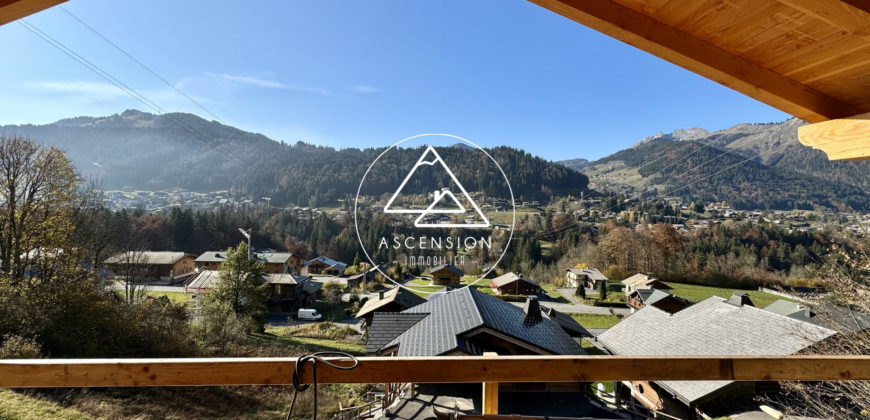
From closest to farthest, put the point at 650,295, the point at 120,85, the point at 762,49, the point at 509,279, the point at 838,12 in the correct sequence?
1. the point at 838,12
2. the point at 762,49
3. the point at 650,295
4. the point at 509,279
5. the point at 120,85

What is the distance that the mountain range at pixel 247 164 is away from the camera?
14.7 m

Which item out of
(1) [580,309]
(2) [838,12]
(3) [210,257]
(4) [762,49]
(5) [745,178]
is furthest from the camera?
(5) [745,178]

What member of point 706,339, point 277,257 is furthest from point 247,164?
point 706,339

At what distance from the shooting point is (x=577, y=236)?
16047mm

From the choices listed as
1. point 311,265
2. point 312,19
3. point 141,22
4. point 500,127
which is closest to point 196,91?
point 141,22

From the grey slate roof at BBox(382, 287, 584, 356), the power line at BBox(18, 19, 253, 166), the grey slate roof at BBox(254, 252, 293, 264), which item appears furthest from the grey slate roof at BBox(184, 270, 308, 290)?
the grey slate roof at BBox(382, 287, 584, 356)

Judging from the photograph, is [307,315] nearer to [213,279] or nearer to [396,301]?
[213,279]

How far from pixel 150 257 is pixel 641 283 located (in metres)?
20.8

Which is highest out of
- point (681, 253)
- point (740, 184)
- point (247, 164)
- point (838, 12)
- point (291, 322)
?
point (247, 164)

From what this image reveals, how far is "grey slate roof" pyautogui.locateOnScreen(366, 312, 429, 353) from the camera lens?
7.85 metres

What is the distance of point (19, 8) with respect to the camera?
987 mm

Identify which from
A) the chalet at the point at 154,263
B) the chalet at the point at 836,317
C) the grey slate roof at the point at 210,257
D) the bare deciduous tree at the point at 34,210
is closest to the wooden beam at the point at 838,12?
the chalet at the point at 836,317

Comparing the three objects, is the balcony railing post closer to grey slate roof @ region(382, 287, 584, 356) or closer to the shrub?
grey slate roof @ region(382, 287, 584, 356)

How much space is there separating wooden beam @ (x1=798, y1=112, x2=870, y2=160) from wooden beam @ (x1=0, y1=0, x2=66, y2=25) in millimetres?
2632
